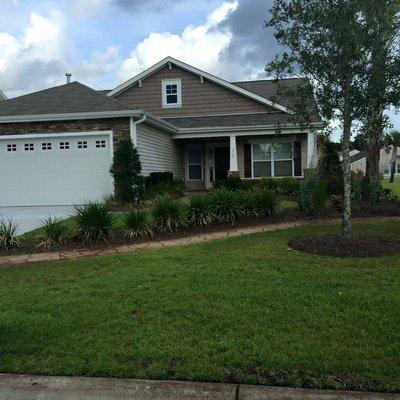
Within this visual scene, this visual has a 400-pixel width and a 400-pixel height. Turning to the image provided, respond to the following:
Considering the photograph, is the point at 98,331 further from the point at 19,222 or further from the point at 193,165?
the point at 193,165

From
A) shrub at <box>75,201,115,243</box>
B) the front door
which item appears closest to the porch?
the front door

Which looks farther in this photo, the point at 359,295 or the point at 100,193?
the point at 100,193

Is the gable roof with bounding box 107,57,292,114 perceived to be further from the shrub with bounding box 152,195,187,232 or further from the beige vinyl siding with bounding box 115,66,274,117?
the shrub with bounding box 152,195,187,232

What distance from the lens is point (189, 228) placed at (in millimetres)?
10406

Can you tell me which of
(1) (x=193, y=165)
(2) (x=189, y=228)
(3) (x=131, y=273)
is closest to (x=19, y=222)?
(2) (x=189, y=228)

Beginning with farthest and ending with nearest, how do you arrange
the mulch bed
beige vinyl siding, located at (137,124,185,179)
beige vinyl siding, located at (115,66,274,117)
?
1. beige vinyl siding, located at (115,66,274,117)
2. beige vinyl siding, located at (137,124,185,179)
3. the mulch bed

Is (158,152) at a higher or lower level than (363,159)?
lower

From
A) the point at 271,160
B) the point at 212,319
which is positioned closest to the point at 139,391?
the point at 212,319

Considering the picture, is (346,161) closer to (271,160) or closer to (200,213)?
(200,213)

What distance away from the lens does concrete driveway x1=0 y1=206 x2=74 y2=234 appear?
39.5 ft

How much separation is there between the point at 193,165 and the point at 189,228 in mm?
13370

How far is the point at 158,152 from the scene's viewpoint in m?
19.1

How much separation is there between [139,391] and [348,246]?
4999 millimetres

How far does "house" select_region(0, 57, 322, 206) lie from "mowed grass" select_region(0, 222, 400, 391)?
3.71 meters
